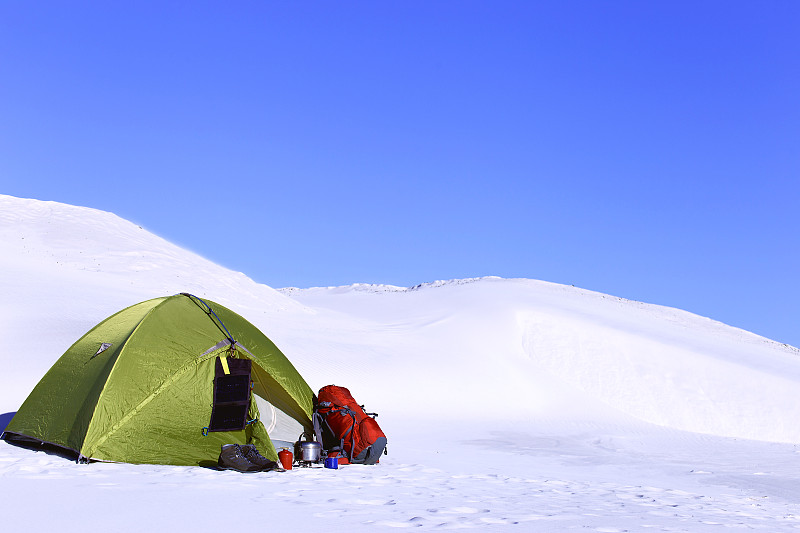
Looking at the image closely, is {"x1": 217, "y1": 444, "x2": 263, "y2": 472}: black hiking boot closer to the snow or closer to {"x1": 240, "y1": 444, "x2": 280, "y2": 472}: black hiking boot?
{"x1": 240, "y1": 444, "x2": 280, "y2": 472}: black hiking boot

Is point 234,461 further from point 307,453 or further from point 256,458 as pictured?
point 307,453

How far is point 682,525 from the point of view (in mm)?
7180

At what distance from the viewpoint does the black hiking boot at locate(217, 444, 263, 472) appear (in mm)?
9695

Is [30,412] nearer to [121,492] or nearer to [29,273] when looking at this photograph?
[121,492]

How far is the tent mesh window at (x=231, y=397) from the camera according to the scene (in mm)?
10398

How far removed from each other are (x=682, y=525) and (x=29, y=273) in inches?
931

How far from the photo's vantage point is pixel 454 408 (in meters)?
20.5

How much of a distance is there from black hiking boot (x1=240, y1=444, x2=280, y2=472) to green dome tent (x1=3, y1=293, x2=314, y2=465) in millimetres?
353

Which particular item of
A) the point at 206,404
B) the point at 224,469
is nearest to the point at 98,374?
the point at 206,404

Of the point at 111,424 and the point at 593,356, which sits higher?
the point at 593,356

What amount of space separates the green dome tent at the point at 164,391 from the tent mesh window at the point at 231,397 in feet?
0.05

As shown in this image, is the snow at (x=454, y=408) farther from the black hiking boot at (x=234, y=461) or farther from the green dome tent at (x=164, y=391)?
the green dome tent at (x=164, y=391)

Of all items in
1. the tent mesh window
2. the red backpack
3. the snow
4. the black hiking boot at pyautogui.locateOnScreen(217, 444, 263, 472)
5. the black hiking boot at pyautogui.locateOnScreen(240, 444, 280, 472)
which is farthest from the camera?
the red backpack

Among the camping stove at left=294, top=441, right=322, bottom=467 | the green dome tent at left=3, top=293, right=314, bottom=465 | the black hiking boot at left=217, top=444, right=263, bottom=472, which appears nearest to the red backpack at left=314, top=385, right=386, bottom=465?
the camping stove at left=294, top=441, right=322, bottom=467
